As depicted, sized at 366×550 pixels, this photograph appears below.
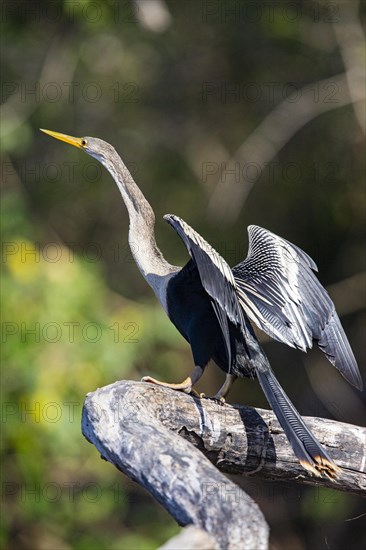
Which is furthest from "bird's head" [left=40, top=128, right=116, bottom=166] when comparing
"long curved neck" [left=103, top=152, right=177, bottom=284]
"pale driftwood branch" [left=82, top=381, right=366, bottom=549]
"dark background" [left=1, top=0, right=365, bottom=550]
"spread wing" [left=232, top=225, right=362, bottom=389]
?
"dark background" [left=1, top=0, right=365, bottom=550]

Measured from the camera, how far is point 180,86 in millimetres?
8336

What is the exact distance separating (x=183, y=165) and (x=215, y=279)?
17.7ft

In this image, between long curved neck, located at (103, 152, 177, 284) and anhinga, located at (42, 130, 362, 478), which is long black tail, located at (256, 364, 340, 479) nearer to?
anhinga, located at (42, 130, 362, 478)

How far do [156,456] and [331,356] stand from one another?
53.0 inches

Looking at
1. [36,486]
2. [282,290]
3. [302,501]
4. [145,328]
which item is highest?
[282,290]

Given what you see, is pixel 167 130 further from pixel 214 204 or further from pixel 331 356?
pixel 331 356

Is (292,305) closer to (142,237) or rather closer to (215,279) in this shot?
(215,279)

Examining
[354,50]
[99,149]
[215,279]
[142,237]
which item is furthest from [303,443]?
[354,50]

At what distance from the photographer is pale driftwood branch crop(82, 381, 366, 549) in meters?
1.97

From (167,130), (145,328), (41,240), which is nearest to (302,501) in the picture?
(145,328)

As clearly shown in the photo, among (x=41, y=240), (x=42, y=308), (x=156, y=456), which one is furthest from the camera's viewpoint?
(x=41, y=240)

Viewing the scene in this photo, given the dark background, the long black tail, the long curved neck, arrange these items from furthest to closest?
the dark background → the long curved neck → the long black tail

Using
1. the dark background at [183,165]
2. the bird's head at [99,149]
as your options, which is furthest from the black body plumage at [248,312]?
the dark background at [183,165]

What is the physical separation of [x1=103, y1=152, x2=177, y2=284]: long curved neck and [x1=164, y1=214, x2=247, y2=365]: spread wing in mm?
503
